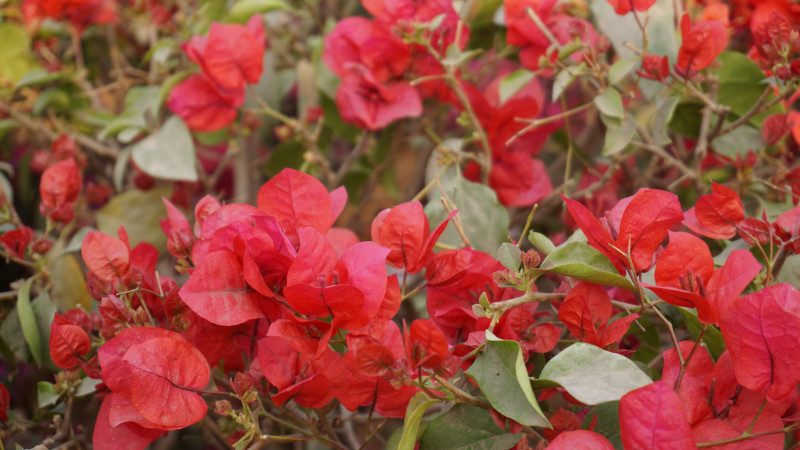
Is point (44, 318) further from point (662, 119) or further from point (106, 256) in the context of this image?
point (662, 119)

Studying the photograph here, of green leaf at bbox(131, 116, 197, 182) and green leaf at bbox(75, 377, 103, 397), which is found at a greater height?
green leaf at bbox(131, 116, 197, 182)

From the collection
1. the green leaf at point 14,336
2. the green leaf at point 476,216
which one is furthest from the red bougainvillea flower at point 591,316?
the green leaf at point 14,336

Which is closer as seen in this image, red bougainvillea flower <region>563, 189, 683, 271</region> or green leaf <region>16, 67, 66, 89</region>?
red bougainvillea flower <region>563, 189, 683, 271</region>

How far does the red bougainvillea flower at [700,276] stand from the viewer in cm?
29

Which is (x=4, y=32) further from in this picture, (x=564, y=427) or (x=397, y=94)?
(x=564, y=427)

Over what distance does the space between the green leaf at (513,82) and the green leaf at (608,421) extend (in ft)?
0.83

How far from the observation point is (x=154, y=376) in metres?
0.31

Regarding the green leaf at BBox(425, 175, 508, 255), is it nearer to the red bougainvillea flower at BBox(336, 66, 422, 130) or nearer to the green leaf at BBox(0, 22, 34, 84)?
the red bougainvillea flower at BBox(336, 66, 422, 130)

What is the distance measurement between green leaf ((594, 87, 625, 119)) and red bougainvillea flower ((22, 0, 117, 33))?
1.85 ft

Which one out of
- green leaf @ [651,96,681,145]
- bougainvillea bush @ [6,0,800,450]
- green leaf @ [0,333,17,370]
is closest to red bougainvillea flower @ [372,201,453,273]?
bougainvillea bush @ [6,0,800,450]

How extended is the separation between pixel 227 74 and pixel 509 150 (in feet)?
0.83

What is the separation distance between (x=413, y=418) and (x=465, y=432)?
0.04 m

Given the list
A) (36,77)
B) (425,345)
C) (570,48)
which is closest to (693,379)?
(425,345)

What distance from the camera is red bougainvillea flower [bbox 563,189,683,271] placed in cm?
31
